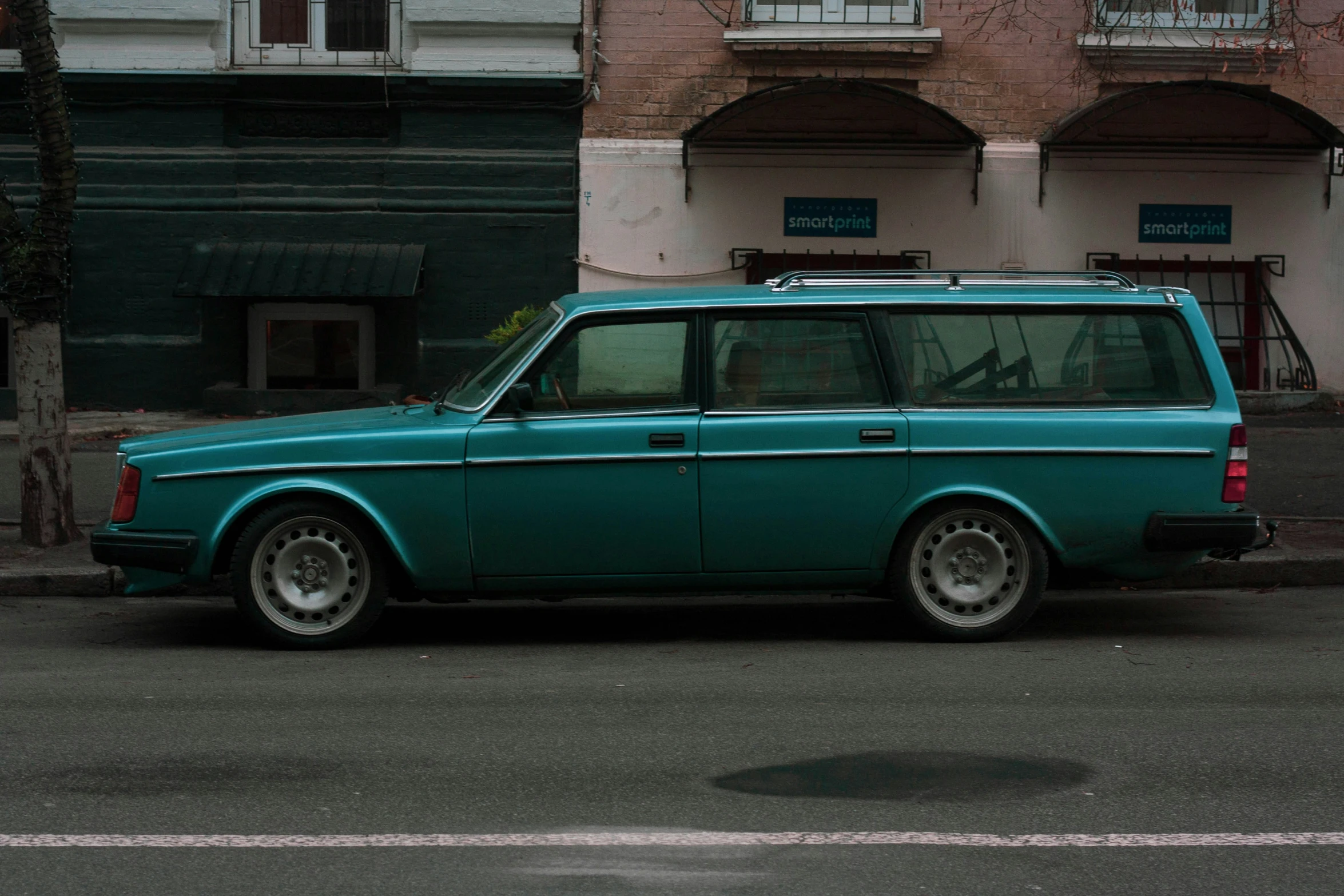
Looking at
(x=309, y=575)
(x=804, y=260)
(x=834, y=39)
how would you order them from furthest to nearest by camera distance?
(x=804, y=260) < (x=834, y=39) < (x=309, y=575)

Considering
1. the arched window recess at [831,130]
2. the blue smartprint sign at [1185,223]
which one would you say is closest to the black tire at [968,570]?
the arched window recess at [831,130]

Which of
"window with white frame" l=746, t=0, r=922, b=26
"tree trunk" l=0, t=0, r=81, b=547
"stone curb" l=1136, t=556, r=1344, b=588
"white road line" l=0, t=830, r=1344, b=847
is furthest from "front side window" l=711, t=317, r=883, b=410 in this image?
"window with white frame" l=746, t=0, r=922, b=26

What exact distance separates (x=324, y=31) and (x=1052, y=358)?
441 inches

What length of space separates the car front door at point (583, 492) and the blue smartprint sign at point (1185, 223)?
35.7ft

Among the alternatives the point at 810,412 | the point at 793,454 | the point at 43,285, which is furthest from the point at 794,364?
the point at 43,285

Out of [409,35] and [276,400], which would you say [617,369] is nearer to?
[276,400]

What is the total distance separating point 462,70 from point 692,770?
12.1m

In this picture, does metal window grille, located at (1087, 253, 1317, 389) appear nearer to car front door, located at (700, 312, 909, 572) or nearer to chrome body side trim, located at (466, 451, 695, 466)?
car front door, located at (700, 312, 909, 572)

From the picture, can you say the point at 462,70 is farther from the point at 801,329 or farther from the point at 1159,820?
the point at 1159,820

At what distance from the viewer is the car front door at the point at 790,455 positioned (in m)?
6.95

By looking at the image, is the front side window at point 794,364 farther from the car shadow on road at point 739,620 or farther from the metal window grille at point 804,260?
the metal window grille at point 804,260

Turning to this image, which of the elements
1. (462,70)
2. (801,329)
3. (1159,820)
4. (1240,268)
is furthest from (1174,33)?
(1159,820)

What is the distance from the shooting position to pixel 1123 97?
1516 cm

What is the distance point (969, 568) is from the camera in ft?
23.4
